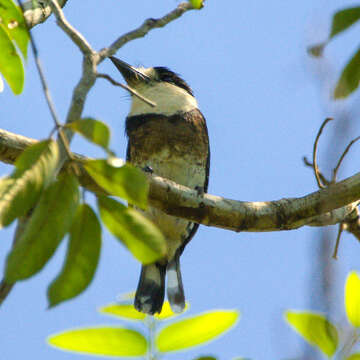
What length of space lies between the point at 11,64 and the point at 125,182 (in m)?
1.10

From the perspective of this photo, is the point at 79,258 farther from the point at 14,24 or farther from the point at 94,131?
the point at 14,24

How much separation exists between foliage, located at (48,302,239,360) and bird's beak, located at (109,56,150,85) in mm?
3705

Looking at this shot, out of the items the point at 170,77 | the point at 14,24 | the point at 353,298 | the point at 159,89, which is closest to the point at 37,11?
the point at 14,24

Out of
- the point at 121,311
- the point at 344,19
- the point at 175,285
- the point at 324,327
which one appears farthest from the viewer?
the point at 175,285

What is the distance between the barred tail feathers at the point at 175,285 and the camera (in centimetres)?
390

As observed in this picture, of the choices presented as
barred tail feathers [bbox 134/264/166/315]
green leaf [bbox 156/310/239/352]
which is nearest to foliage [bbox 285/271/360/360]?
green leaf [bbox 156/310/239/352]

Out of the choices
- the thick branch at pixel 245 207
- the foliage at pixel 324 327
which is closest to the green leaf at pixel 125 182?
the foliage at pixel 324 327

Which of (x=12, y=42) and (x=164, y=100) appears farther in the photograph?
(x=164, y=100)

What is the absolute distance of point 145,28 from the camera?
79.4 inches

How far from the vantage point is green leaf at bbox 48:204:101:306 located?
1.30 m

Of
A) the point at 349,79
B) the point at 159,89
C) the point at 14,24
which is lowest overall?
the point at 349,79

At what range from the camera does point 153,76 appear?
200 inches

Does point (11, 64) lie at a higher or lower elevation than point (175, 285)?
lower

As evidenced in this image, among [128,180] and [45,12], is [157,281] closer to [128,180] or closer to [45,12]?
[45,12]
